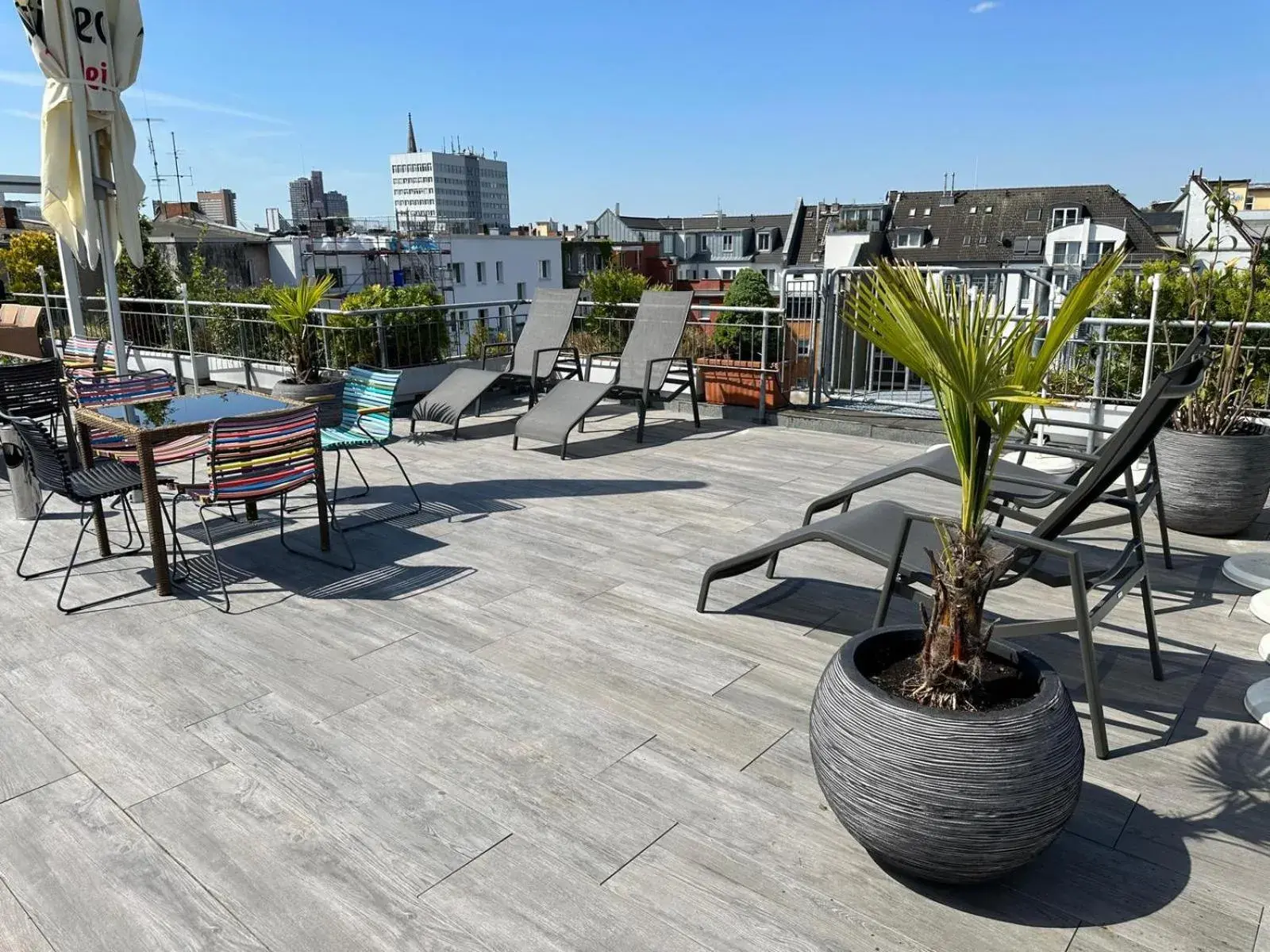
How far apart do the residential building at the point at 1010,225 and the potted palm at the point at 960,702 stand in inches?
1559

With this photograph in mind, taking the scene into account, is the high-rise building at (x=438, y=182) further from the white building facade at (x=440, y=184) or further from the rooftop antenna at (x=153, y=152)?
the rooftop antenna at (x=153, y=152)

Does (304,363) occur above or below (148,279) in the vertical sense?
below

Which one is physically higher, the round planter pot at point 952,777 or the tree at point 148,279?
the tree at point 148,279

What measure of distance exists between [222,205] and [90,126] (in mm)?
64857

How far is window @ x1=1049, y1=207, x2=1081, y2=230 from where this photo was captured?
136 feet

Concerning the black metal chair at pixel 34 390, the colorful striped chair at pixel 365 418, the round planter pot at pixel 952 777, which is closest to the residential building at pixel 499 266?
the black metal chair at pixel 34 390

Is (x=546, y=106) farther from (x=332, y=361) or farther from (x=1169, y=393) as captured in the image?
(x=1169, y=393)

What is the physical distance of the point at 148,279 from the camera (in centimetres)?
1201

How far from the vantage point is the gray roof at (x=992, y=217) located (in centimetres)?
4138

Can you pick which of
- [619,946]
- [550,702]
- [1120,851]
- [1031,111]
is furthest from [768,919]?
[1031,111]

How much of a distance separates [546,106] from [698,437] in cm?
2232

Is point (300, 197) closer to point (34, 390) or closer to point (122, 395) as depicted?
point (34, 390)

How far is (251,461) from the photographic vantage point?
3949 mm

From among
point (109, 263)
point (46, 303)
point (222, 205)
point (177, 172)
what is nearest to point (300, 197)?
point (222, 205)
